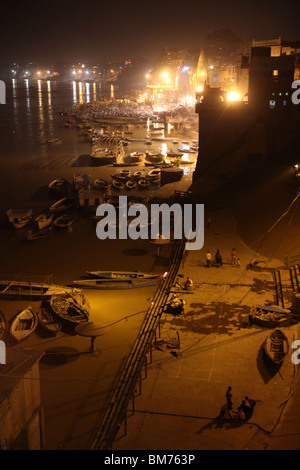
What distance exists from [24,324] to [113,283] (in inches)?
182

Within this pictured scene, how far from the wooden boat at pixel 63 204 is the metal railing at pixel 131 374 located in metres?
13.8

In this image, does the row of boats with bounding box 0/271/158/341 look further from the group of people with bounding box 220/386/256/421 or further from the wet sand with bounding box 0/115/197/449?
the group of people with bounding box 220/386/256/421

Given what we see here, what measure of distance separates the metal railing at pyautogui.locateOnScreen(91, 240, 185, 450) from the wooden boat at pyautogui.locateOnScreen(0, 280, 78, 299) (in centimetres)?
393

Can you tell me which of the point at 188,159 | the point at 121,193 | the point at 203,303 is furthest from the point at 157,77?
the point at 203,303

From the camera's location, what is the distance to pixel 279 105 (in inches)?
1277

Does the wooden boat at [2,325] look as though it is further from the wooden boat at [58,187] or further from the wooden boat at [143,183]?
the wooden boat at [143,183]

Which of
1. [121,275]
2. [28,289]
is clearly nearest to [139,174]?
[121,275]

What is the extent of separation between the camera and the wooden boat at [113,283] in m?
19.4

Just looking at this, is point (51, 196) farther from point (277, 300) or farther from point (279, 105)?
point (277, 300)

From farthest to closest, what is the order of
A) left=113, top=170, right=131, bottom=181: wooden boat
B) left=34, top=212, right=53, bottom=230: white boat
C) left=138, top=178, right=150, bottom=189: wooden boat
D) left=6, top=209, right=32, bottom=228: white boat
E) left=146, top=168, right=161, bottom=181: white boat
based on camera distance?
left=146, top=168, right=161, bottom=181: white boat → left=113, top=170, right=131, bottom=181: wooden boat → left=138, top=178, right=150, bottom=189: wooden boat → left=6, top=209, right=32, bottom=228: white boat → left=34, top=212, right=53, bottom=230: white boat

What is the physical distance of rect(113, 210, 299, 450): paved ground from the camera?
1001cm

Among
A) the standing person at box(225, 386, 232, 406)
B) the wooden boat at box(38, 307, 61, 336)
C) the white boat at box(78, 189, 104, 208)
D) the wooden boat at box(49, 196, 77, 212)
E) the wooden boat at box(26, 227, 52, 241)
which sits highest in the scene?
→ the white boat at box(78, 189, 104, 208)

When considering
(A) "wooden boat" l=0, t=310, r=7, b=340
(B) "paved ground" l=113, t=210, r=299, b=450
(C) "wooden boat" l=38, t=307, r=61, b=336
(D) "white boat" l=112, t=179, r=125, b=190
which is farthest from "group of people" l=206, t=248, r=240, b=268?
(D) "white boat" l=112, t=179, r=125, b=190

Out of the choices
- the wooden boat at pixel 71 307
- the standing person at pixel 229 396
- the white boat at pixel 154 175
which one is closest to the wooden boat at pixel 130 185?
the white boat at pixel 154 175
